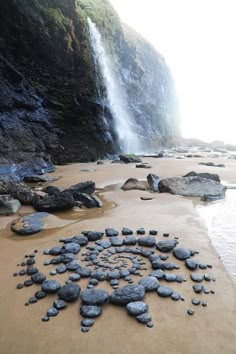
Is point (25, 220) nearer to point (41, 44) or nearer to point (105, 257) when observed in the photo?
point (105, 257)

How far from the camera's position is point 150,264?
11.2ft

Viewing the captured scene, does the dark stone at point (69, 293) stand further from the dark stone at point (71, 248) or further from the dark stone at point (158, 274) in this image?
the dark stone at point (71, 248)

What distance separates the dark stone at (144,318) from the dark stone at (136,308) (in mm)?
40

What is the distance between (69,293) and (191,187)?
560 centimetres

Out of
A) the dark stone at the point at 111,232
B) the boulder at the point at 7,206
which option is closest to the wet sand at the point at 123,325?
the dark stone at the point at 111,232

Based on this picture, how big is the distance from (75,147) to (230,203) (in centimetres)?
1177

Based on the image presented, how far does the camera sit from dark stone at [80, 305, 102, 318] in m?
2.46

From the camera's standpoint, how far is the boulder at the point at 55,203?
18.9ft

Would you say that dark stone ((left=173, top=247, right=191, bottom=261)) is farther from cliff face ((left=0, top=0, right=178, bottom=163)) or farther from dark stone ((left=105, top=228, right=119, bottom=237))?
cliff face ((left=0, top=0, right=178, bottom=163))

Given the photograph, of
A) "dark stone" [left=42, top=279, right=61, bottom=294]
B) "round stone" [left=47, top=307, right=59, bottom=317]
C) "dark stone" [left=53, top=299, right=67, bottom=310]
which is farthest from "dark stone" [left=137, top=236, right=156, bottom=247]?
"round stone" [left=47, top=307, right=59, bottom=317]

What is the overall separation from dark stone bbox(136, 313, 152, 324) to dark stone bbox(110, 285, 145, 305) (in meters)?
0.20

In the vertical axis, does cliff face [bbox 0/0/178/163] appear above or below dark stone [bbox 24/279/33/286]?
above

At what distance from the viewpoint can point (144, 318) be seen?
2.42 m

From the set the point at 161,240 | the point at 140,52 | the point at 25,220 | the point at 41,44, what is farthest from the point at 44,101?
the point at 140,52
